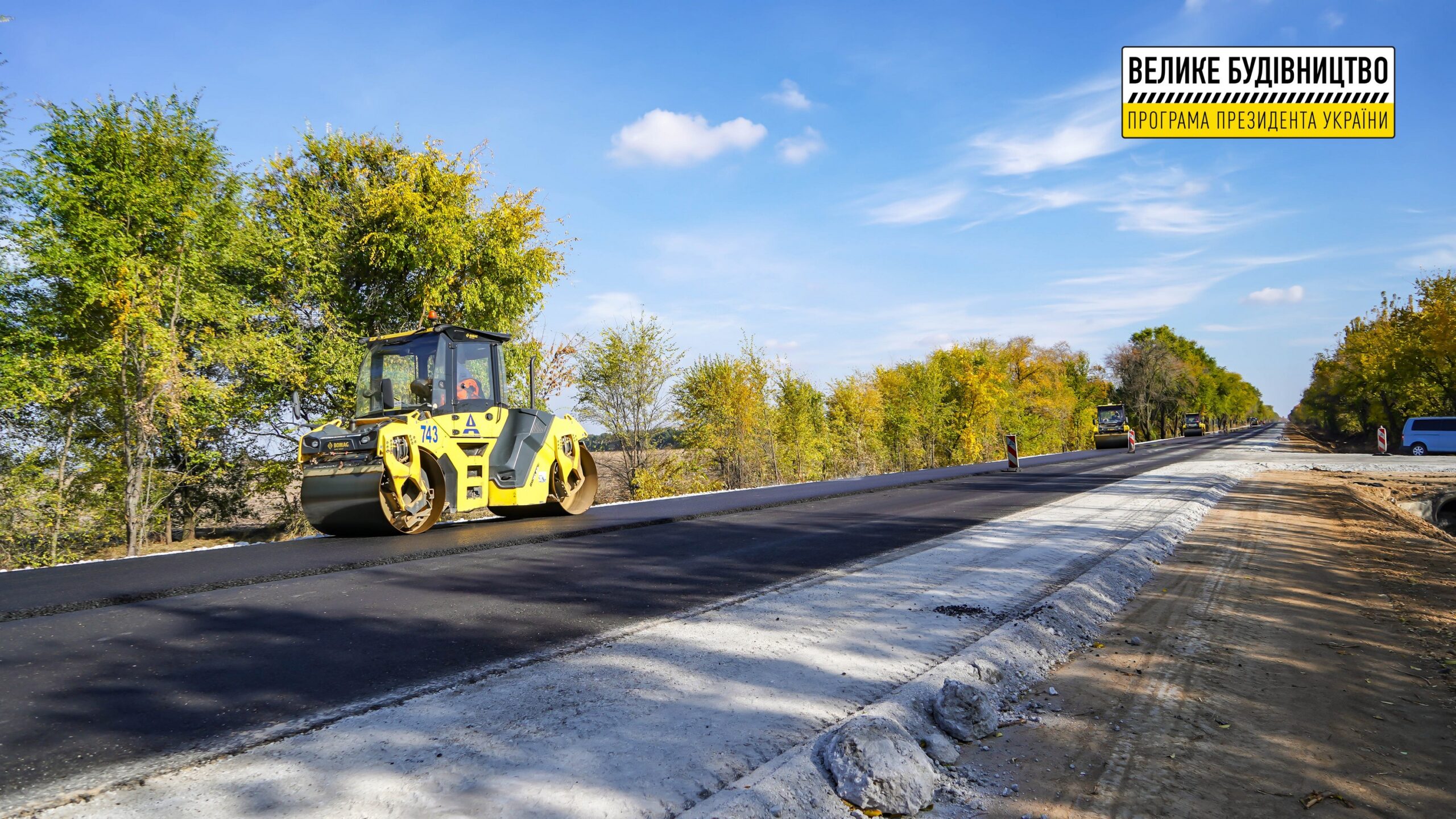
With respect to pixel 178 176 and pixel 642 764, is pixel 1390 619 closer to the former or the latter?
pixel 642 764

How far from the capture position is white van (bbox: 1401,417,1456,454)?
3422 centimetres

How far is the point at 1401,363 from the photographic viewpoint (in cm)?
4044

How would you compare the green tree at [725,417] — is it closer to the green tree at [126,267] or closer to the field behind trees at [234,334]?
the field behind trees at [234,334]

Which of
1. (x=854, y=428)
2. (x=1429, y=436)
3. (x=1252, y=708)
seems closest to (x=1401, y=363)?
(x=1429, y=436)

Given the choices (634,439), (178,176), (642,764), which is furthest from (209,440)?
(642,764)

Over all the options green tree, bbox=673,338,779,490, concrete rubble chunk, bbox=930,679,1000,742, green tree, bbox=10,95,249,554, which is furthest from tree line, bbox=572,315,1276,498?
concrete rubble chunk, bbox=930,679,1000,742

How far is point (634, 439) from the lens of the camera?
2630 cm

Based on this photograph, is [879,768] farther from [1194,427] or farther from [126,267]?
[1194,427]

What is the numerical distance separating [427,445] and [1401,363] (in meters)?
51.2

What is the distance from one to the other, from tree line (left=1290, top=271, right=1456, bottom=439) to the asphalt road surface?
42781 mm

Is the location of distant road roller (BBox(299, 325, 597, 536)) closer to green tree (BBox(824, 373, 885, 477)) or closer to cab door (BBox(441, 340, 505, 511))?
cab door (BBox(441, 340, 505, 511))

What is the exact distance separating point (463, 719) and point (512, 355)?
19116 millimetres

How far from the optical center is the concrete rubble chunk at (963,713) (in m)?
3.52

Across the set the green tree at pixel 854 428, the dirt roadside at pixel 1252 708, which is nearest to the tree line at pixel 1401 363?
the green tree at pixel 854 428
